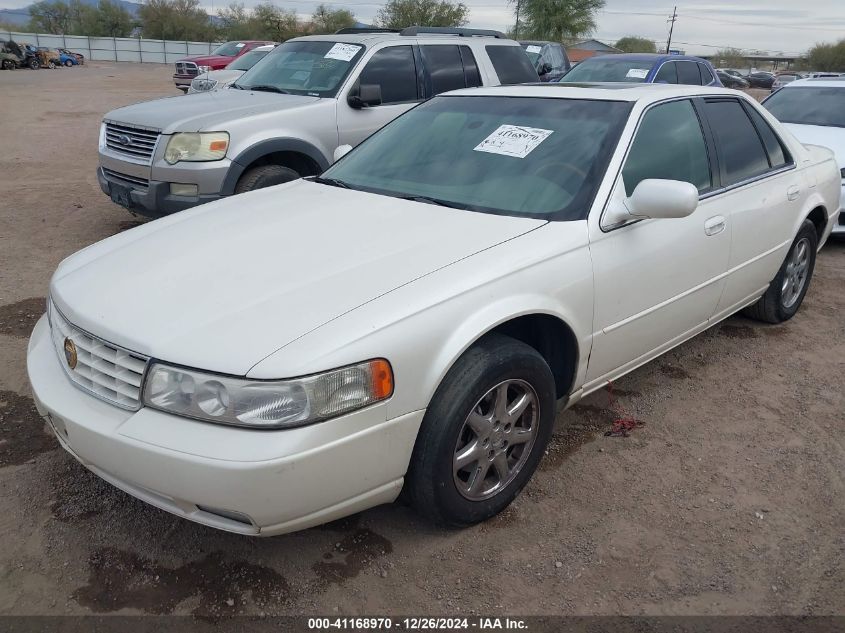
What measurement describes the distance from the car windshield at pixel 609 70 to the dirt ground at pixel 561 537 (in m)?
7.33

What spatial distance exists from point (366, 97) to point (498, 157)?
3308 mm

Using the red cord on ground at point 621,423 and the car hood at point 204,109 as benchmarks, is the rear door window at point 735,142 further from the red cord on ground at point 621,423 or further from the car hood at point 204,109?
the car hood at point 204,109

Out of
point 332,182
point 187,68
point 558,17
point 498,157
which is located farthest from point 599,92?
point 558,17

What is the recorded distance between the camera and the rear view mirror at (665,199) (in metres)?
2.83

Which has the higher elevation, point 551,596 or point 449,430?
point 449,430

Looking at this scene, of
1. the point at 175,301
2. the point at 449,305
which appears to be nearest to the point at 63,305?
the point at 175,301

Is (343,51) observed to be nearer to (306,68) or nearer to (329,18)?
(306,68)

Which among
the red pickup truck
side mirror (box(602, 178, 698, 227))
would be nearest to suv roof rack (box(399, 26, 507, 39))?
side mirror (box(602, 178, 698, 227))

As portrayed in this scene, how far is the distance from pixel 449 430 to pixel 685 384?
214cm

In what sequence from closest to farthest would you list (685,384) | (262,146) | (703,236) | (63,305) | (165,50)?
(63,305), (703,236), (685,384), (262,146), (165,50)

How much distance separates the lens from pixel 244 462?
2.03 meters

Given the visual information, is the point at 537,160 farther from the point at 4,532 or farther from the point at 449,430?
Result: the point at 4,532

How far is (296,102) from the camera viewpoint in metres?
6.14

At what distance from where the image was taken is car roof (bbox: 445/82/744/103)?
348 centimetres
